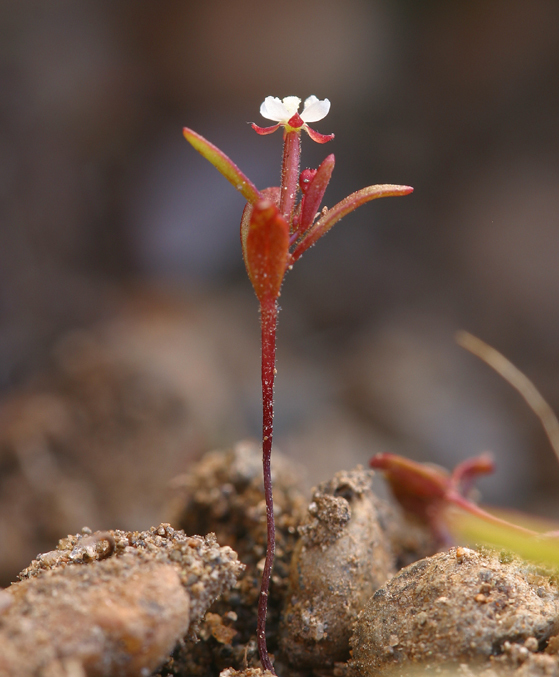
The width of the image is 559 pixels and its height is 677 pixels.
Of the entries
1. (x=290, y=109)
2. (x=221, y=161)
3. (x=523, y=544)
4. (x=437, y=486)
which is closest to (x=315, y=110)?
(x=290, y=109)

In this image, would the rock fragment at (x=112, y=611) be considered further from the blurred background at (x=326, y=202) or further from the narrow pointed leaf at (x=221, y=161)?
the blurred background at (x=326, y=202)

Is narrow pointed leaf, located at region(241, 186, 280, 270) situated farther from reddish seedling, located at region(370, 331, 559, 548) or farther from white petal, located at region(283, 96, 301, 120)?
reddish seedling, located at region(370, 331, 559, 548)

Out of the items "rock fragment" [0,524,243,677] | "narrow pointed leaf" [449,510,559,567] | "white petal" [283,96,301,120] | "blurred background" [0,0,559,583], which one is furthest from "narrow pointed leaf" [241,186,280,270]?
"blurred background" [0,0,559,583]

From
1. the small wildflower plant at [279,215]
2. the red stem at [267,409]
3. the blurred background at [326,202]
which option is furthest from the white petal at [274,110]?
the blurred background at [326,202]

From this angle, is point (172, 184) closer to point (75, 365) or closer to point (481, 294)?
point (75, 365)

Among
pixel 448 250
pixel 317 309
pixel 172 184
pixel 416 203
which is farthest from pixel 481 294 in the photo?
pixel 172 184
